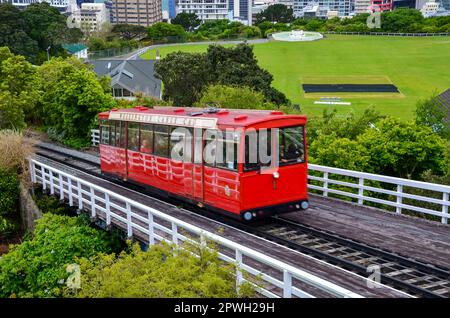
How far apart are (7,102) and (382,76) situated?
8152 centimetres

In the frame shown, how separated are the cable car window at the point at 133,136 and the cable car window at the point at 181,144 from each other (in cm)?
269

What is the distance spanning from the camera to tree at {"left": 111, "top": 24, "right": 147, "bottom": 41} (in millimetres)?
156625

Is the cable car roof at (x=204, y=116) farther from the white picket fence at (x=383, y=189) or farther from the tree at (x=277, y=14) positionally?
the tree at (x=277, y=14)

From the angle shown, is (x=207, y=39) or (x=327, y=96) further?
(x=207, y=39)

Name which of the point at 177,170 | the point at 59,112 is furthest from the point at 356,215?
the point at 59,112

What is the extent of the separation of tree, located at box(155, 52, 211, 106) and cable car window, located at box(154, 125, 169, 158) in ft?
122

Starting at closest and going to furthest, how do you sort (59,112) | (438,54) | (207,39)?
(59,112) < (438,54) < (207,39)

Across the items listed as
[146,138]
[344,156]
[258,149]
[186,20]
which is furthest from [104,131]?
[186,20]

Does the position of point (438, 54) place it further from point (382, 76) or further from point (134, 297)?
point (134, 297)

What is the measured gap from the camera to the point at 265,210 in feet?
50.8

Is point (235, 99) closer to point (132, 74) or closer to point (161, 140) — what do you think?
point (161, 140)

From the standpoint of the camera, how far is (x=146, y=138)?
19703mm

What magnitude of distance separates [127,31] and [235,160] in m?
148
